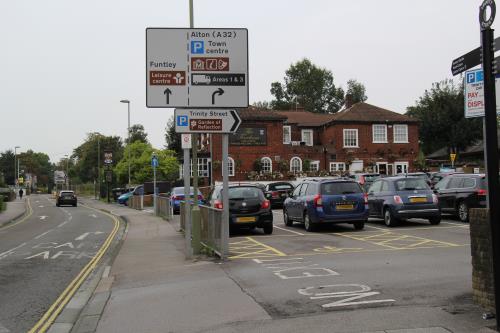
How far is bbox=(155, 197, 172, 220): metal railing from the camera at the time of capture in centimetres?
2634

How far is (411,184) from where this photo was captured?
57.3ft

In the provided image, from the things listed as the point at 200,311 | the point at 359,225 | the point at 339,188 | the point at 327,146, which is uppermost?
the point at 327,146

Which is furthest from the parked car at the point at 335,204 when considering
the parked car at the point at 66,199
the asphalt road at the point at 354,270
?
the parked car at the point at 66,199

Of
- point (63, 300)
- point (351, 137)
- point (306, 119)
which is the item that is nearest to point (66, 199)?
point (306, 119)

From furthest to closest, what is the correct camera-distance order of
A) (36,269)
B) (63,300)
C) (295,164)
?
1. (295,164)
2. (36,269)
3. (63,300)

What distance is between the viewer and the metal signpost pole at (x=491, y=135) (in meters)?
5.13

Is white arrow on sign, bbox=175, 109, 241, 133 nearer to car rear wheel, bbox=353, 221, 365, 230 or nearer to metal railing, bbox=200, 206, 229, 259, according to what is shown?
metal railing, bbox=200, 206, 229, 259

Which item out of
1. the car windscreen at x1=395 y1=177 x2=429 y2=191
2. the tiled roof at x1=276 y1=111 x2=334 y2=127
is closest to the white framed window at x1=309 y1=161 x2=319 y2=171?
the tiled roof at x1=276 y1=111 x2=334 y2=127

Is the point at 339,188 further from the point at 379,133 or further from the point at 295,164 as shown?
the point at 379,133

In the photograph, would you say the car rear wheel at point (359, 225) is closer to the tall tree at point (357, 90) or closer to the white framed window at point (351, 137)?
the white framed window at point (351, 137)

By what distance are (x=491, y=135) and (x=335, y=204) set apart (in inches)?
452

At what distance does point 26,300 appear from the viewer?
8648 millimetres

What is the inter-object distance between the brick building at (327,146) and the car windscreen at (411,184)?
28.3m

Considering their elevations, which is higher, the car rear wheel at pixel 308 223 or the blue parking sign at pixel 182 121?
the blue parking sign at pixel 182 121
